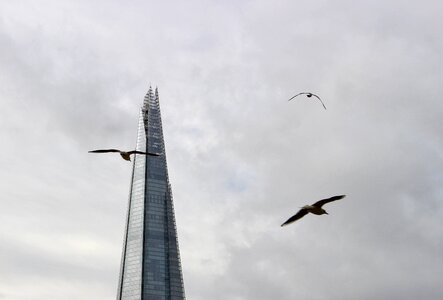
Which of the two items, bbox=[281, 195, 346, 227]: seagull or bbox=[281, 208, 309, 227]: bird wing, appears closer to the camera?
bbox=[281, 208, 309, 227]: bird wing

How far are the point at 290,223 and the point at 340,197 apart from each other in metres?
2.32

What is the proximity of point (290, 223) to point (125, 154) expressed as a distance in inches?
506

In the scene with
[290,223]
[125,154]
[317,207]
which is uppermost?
[125,154]

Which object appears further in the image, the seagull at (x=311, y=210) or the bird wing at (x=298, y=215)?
the seagull at (x=311, y=210)

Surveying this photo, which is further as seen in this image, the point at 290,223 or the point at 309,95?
the point at 309,95

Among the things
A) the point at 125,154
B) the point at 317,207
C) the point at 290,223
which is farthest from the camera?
the point at 125,154

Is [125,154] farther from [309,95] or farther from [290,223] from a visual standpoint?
[290,223]

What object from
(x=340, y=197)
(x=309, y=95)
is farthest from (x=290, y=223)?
(x=309, y=95)

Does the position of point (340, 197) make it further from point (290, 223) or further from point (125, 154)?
point (125, 154)

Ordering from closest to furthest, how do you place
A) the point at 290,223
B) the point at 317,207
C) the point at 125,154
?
the point at 290,223, the point at 317,207, the point at 125,154

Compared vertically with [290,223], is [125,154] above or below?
above

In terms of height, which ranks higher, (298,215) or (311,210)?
→ (311,210)

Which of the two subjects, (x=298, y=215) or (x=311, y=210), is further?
(x=311, y=210)

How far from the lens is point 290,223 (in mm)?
24266
